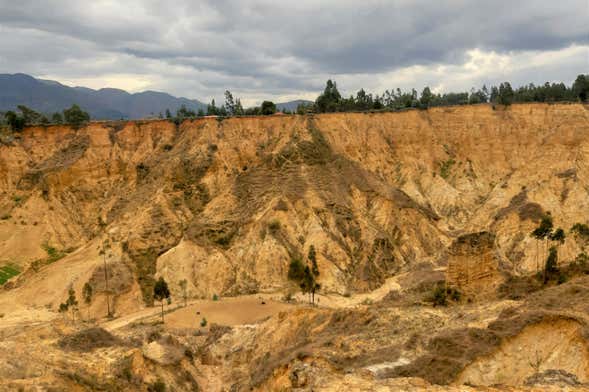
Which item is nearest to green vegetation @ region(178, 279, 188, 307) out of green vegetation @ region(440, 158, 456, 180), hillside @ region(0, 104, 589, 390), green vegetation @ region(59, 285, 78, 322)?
hillside @ region(0, 104, 589, 390)

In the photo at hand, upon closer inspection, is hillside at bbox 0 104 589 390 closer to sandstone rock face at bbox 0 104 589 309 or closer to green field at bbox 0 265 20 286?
sandstone rock face at bbox 0 104 589 309

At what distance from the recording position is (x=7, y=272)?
44875mm

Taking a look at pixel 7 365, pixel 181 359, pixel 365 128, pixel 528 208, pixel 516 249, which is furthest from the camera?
pixel 365 128

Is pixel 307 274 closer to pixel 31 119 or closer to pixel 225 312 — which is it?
pixel 225 312

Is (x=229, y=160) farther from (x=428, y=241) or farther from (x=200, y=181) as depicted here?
(x=428, y=241)

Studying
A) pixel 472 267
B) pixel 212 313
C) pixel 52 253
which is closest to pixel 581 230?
pixel 472 267

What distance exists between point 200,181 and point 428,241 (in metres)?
24.2

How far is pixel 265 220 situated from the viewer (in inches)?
1854

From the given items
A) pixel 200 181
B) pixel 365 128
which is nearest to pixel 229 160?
pixel 200 181

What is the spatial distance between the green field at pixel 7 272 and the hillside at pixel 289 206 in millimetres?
474

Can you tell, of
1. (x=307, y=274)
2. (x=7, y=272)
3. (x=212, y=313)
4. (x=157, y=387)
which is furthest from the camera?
(x=7, y=272)

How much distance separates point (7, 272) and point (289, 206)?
83.9 ft

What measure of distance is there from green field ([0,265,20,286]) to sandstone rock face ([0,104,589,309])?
0.95m

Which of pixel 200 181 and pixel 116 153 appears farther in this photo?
pixel 116 153
